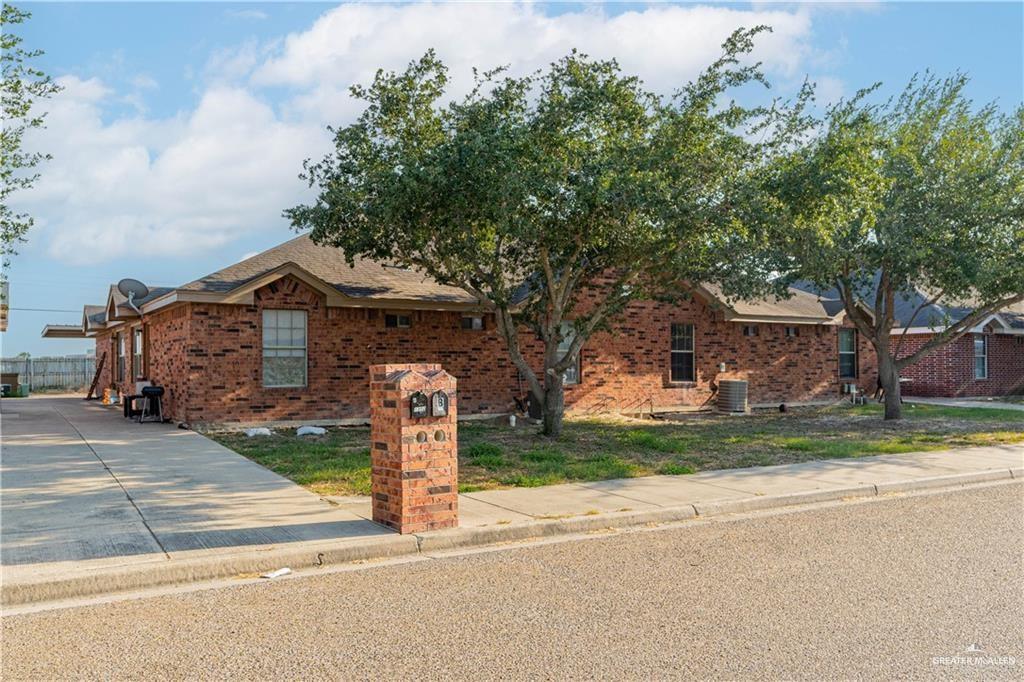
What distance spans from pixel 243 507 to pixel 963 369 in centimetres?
2784

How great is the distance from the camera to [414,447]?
24.7 feet

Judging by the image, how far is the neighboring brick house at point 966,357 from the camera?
28.9 m

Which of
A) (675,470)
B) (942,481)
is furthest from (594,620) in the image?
(942,481)

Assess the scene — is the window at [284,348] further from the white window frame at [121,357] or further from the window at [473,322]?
the white window frame at [121,357]

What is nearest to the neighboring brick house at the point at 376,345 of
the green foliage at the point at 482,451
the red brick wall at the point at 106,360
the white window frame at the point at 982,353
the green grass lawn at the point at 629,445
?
the green grass lawn at the point at 629,445

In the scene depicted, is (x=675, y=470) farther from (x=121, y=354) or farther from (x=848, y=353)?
(x=121, y=354)

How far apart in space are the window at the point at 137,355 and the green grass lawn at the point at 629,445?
779 cm

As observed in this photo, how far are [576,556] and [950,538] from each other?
359 cm

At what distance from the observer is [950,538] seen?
25.0ft

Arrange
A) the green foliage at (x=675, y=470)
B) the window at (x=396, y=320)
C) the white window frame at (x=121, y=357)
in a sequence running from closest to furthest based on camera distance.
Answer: the green foliage at (x=675, y=470)
the window at (x=396, y=320)
the white window frame at (x=121, y=357)

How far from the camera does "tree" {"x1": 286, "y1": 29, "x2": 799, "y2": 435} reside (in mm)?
12211

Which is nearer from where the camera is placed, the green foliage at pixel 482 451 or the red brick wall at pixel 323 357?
the green foliage at pixel 482 451

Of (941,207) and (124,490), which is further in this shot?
(941,207)

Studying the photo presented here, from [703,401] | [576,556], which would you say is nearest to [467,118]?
[576,556]
